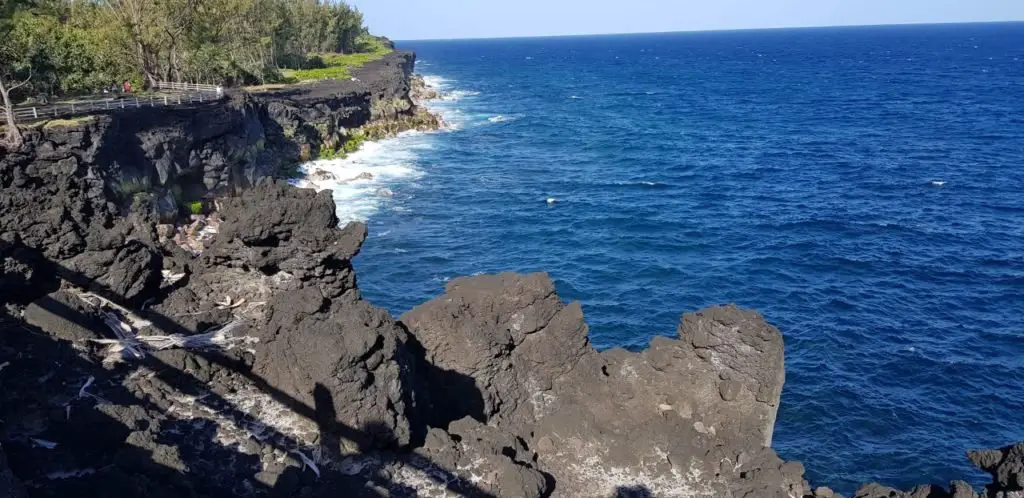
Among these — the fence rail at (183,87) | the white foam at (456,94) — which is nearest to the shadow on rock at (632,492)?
the fence rail at (183,87)

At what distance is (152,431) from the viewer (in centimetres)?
1727

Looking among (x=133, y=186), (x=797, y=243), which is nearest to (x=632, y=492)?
(x=133, y=186)

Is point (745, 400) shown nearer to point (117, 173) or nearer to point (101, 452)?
point (101, 452)

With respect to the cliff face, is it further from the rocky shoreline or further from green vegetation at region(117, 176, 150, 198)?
the rocky shoreline

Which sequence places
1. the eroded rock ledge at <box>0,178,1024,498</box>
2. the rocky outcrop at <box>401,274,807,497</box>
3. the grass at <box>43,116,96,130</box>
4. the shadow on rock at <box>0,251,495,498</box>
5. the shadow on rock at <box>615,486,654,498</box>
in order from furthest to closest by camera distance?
the grass at <box>43,116,96,130</box> < the rocky outcrop at <box>401,274,807,497</box> < the shadow on rock at <box>615,486,654,498</box> < the eroded rock ledge at <box>0,178,1024,498</box> < the shadow on rock at <box>0,251,495,498</box>

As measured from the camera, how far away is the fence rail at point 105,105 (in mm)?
48656

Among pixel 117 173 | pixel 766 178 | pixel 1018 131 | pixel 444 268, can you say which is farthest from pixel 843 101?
pixel 117 173

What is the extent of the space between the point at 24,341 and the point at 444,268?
1589 inches

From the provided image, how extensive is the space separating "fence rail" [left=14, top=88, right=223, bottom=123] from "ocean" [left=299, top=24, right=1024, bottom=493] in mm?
16878

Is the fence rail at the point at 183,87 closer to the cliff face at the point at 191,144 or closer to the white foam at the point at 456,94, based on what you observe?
the cliff face at the point at 191,144

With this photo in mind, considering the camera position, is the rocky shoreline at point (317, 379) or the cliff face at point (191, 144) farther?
the cliff face at point (191, 144)

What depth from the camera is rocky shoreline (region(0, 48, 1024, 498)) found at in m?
17.7

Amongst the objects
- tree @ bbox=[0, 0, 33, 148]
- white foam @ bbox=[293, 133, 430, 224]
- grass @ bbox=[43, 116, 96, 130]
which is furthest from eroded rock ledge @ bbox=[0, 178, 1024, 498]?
white foam @ bbox=[293, 133, 430, 224]

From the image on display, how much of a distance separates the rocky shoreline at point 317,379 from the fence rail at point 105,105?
2298 centimetres
